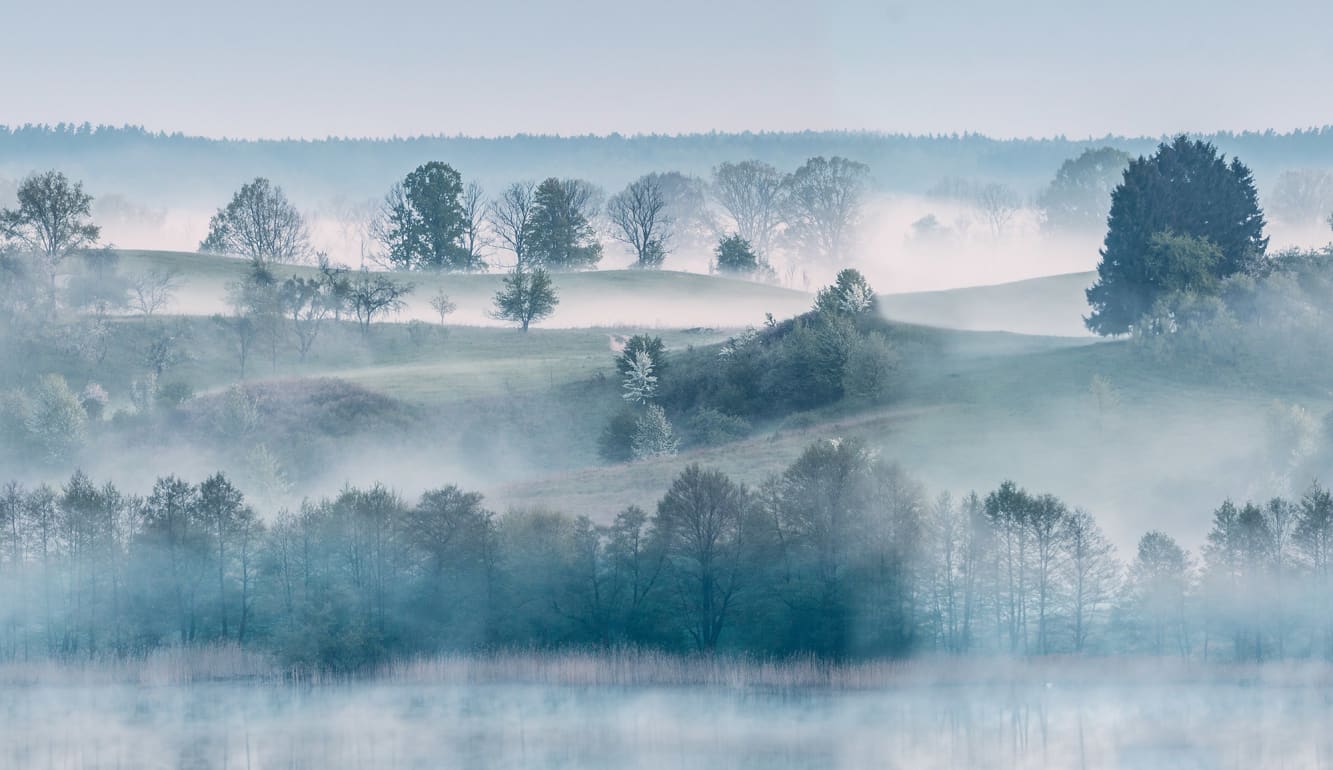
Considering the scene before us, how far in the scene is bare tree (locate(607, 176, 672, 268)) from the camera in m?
134

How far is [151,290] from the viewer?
102375mm

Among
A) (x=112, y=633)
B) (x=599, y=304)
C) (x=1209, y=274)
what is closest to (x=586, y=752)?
(x=112, y=633)

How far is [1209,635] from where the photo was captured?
4475cm

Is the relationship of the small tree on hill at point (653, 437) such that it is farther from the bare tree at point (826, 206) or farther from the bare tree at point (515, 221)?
the bare tree at point (826, 206)

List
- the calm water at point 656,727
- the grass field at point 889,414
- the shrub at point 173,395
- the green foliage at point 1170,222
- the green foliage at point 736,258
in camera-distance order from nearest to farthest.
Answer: the calm water at point 656,727, the grass field at point 889,414, the shrub at point 173,395, the green foliage at point 1170,222, the green foliage at point 736,258

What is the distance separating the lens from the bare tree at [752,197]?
5625 inches

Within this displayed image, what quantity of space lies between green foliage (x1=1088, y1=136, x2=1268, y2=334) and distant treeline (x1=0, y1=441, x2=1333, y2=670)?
2996 centimetres

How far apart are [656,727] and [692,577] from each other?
7130mm

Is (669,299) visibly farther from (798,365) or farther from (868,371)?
(868,371)

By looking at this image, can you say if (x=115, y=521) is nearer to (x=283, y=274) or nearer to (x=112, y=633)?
(x=112, y=633)

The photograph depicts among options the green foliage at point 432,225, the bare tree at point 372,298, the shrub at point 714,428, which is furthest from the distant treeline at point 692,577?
the green foliage at point 432,225

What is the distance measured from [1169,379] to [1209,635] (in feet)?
79.8

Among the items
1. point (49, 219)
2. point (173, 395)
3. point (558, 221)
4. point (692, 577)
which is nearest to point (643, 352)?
point (173, 395)

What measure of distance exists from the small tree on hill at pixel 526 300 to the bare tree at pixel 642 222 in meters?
32.1
